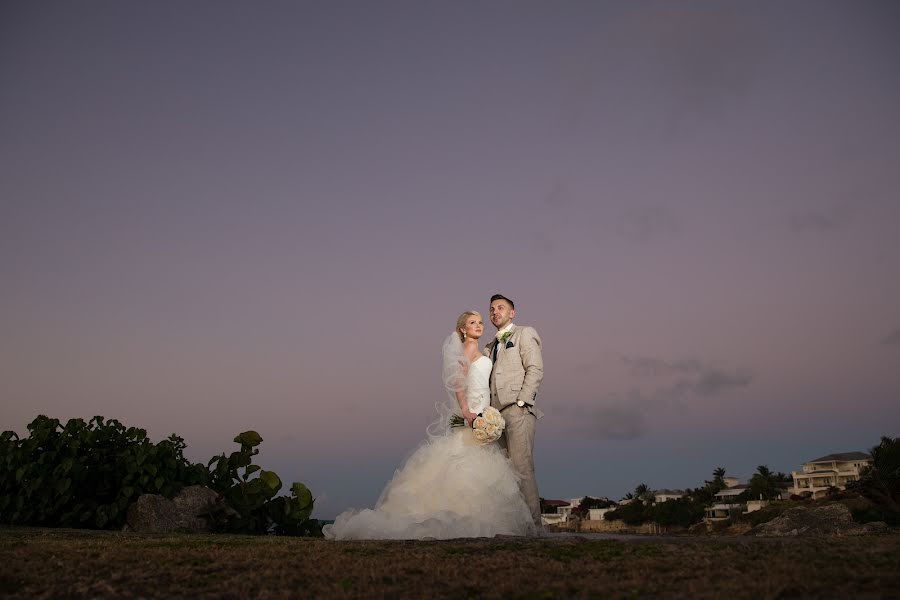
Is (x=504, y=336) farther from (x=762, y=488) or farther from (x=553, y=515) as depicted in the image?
(x=762, y=488)

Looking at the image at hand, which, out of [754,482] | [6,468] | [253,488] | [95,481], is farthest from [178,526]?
[754,482]

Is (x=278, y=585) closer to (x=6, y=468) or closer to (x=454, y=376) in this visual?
(x=454, y=376)

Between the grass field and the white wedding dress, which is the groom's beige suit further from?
the grass field

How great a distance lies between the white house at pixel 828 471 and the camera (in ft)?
307

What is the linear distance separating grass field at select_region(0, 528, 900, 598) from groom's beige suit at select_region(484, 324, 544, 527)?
3035 millimetres

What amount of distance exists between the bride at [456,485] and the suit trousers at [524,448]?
201 mm

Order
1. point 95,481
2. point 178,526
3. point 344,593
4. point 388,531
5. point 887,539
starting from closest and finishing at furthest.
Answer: point 344,593 < point 887,539 < point 388,531 < point 178,526 < point 95,481

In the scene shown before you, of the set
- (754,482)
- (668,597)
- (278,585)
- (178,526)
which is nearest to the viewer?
(668,597)

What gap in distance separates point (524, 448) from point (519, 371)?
3.77 feet

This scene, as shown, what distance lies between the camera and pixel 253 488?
35.1 feet

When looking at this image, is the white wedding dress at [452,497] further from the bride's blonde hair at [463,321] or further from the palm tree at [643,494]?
the palm tree at [643,494]

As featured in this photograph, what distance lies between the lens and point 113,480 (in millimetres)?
10641

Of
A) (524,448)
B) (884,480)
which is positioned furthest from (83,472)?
(884,480)

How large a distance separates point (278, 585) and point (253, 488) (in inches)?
251
